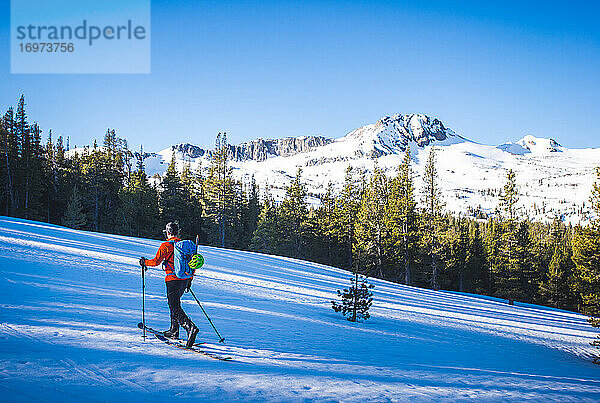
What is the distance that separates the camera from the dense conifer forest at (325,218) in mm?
40312

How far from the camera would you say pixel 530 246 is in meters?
41.2

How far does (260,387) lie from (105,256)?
13.5 metres

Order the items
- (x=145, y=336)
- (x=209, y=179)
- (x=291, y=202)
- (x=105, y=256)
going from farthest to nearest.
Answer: (x=291, y=202), (x=209, y=179), (x=105, y=256), (x=145, y=336)

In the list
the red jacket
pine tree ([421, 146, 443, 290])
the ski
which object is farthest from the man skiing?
pine tree ([421, 146, 443, 290])

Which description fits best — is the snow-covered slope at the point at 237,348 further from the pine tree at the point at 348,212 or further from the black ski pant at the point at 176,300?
the pine tree at the point at 348,212

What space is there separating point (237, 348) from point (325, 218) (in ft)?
159

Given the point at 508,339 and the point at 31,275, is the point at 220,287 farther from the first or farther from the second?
the point at 508,339

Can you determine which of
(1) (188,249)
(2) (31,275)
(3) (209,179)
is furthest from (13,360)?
(3) (209,179)

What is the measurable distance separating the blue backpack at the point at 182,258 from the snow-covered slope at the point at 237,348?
1.38 m

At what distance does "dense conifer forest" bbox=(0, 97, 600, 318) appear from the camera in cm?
4031

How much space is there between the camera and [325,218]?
5528cm

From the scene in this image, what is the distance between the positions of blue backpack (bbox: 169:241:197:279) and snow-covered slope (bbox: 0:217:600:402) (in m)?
1.38

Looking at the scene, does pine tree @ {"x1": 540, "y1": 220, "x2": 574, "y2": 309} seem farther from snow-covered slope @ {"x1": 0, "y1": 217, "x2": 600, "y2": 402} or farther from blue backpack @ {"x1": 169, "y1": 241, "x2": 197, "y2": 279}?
blue backpack @ {"x1": 169, "y1": 241, "x2": 197, "y2": 279}

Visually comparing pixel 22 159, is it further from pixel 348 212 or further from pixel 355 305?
pixel 355 305
